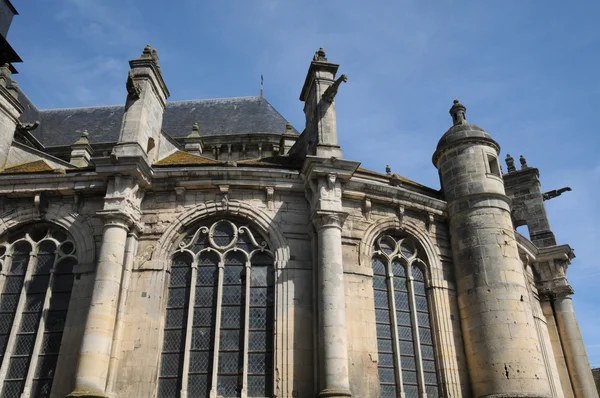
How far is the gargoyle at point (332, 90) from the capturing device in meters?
9.74

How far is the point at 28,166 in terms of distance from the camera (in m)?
10.8

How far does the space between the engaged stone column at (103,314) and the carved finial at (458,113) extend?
7585mm

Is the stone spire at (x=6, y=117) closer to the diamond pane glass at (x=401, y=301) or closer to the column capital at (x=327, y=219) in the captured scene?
the column capital at (x=327, y=219)

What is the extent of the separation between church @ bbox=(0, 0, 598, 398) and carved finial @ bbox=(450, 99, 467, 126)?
1.63 feet

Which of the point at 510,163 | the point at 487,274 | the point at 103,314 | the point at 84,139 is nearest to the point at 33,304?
the point at 103,314

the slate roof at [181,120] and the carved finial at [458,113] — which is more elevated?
the slate roof at [181,120]

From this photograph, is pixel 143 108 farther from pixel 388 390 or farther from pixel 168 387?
pixel 388 390

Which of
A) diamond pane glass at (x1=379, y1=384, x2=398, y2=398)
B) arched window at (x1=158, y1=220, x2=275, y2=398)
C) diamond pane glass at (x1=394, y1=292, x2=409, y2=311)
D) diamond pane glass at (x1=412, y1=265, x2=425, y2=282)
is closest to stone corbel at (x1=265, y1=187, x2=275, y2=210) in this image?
arched window at (x1=158, y1=220, x2=275, y2=398)

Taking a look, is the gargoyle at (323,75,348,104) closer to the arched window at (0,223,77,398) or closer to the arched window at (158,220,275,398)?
the arched window at (158,220,275,398)

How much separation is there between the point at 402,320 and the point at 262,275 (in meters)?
2.69

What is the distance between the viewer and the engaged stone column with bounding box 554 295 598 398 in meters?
12.0

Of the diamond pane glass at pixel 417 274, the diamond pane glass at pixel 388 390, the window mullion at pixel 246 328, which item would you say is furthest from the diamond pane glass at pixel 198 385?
the diamond pane glass at pixel 417 274

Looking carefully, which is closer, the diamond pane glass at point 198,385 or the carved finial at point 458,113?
the diamond pane glass at point 198,385

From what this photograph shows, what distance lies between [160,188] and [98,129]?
11.3 metres
